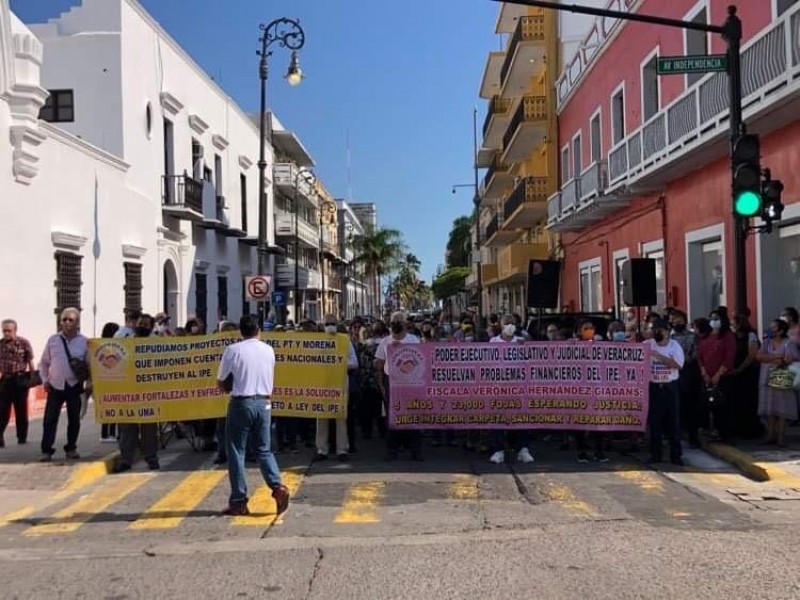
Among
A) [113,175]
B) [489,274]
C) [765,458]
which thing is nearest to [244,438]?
[765,458]

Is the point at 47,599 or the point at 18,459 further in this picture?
the point at 18,459

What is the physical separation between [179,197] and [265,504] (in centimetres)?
2025

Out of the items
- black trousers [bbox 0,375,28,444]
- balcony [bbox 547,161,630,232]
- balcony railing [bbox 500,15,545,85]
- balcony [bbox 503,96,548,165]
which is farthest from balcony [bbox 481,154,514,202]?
black trousers [bbox 0,375,28,444]

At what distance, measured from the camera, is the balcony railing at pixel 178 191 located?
2673cm

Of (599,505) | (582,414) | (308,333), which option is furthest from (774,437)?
(308,333)

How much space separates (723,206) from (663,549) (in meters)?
11.1

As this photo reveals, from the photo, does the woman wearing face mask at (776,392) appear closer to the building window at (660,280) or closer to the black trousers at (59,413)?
the black trousers at (59,413)

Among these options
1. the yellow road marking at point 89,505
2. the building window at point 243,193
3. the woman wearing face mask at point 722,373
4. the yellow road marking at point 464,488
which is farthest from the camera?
the building window at point 243,193

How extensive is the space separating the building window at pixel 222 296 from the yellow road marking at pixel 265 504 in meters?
A: 24.0

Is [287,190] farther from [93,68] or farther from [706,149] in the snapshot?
[706,149]

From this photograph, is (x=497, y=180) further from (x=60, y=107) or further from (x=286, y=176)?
(x=60, y=107)

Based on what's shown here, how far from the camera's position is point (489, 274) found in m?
47.0

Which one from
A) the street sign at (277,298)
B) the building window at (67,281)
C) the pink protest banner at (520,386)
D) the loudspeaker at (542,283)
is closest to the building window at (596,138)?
the loudspeaker at (542,283)

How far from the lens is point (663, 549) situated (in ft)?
21.2
